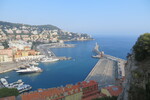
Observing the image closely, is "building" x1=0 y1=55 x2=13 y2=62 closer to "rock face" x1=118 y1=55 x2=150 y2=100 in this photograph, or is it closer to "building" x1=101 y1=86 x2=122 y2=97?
"building" x1=101 y1=86 x2=122 y2=97

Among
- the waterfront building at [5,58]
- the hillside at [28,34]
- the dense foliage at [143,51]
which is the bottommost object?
the waterfront building at [5,58]

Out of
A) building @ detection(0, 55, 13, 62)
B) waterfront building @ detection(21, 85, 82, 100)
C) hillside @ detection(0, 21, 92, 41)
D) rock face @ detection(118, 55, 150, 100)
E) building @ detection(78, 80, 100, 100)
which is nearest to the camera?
rock face @ detection(118, 55, 150, 100)

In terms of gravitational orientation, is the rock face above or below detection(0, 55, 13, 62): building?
→ above

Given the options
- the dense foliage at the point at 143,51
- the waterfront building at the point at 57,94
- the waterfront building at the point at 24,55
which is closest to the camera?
the dense foliage at the point at 143,51

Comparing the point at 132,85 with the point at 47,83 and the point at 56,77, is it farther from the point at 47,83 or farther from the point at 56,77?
the point at 56,77

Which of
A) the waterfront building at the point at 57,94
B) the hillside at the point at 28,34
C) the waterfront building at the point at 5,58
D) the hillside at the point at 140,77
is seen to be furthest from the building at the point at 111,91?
the hillside at the point at 28,34

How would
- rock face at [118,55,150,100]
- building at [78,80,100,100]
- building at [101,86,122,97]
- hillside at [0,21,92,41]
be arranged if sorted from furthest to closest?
hillside at [0,21,92,41] → building at [78,80,100,100] → building at [101,86,122,97] → rock face at [118,55,150,100]

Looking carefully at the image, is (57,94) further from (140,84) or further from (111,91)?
(140,84)

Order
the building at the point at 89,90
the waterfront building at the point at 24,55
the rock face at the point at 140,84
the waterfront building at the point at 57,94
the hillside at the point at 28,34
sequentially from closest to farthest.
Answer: the rock face at the point at 140,84 → the waterfront building at the point at 57,94 → the building at the point at 89,90 → the waterfront building at the point at 24,55 → the hillside at the point at 28,34

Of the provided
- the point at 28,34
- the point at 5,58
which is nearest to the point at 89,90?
the point at 5,58

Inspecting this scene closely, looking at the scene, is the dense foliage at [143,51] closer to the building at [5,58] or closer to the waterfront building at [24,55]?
the building at [5,58]

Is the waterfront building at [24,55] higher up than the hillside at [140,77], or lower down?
lower down

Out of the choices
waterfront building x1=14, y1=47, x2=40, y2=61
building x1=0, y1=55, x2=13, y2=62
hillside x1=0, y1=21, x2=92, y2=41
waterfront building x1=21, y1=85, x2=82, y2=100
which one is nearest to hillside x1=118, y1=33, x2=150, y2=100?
waterfront building x1=21, y1=85, x2=82, y2=100
